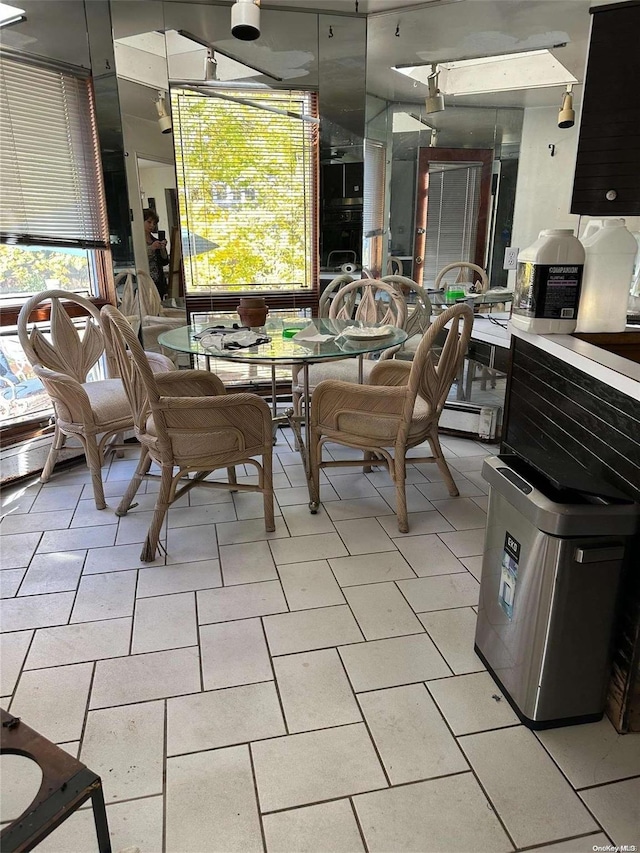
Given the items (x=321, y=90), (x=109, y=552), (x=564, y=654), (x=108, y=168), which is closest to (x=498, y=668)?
(x=564, y=654)

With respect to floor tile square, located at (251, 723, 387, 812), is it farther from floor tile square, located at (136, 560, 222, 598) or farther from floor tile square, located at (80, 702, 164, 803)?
floor tile square, located at (136, 560, 222, 598)

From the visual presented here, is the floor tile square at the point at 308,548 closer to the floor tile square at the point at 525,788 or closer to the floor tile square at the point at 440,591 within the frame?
the floor tile square at the point at 440,591

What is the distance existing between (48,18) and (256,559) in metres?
2.96

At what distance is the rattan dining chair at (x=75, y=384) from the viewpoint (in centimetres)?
271

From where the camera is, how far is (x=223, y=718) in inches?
61.3

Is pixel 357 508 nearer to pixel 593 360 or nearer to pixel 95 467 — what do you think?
pixel 95 467

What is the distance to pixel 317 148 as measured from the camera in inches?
148

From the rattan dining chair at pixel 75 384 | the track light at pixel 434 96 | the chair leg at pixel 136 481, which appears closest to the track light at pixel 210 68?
the track light at pixel 434 96

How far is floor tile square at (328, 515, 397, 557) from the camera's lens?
2401 mm

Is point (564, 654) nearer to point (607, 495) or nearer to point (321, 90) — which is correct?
point (607, 495)

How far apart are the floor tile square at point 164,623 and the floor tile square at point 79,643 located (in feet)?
0.14

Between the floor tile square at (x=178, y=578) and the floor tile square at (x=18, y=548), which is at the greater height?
the floor tile square at (x=178, y=578)

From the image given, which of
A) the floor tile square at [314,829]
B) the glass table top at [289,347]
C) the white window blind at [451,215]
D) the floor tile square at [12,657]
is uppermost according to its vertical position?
the white window blind at [451,215]

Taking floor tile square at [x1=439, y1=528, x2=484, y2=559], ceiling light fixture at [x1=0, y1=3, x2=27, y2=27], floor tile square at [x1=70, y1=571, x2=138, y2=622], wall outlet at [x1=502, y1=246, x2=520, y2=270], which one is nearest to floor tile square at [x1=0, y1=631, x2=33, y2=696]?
floor tile square at [x1=70, y1=571, x2=138, y2=622]
